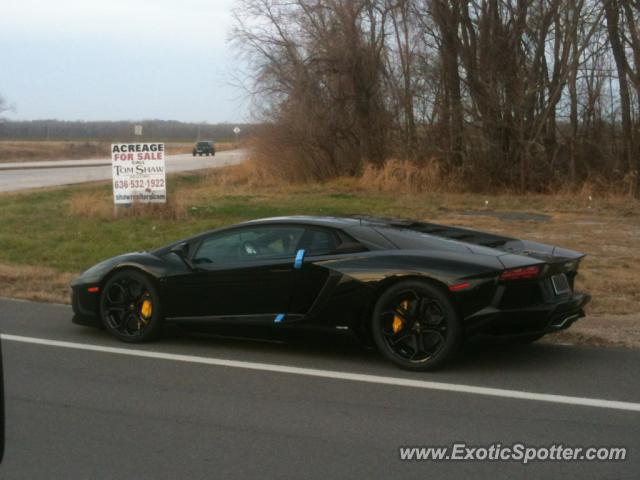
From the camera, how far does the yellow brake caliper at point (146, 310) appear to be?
8.02 metres

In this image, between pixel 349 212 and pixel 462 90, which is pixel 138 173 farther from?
pixel 462 90

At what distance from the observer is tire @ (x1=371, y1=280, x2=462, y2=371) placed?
6.75 m

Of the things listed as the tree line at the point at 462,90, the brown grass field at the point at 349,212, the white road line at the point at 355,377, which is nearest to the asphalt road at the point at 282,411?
the white road line at the point at 355,377

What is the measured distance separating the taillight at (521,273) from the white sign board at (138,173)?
12527 millimetres

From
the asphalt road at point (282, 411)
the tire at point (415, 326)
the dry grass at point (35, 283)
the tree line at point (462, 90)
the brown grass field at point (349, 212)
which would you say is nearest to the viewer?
the asphalt road at point (282, 411)

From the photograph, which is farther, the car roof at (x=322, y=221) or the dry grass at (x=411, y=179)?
the dry grass at (x=411, y=179)

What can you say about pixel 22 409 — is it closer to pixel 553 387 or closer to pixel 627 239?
pixel 553 387

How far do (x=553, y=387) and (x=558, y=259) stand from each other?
1.09 metres

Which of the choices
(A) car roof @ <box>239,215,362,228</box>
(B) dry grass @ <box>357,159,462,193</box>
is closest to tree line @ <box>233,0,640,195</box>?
(B) dry grass @ <box>357,159,462,193</box>

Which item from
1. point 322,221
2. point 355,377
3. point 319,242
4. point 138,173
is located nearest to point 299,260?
point 319,242

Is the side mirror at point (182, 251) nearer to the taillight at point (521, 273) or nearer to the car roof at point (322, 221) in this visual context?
the car roof at point (322, 221)

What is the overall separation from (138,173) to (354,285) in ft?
39.7

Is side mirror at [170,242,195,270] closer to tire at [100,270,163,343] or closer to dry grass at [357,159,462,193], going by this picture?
tire at [100,270,163,343]

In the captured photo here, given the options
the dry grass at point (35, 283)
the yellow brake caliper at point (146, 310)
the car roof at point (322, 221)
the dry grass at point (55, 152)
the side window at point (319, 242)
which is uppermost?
the dry grass at point (55, 152)
